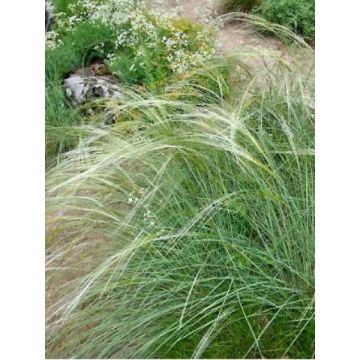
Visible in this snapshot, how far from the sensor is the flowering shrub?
8.84ft

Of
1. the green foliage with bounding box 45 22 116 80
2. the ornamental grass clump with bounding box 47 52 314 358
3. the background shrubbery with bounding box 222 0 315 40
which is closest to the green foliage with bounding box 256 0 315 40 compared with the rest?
the background shrubbery with bounding box 222 0 315 40

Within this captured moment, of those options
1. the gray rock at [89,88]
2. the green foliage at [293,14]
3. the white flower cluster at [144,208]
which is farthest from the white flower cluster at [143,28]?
the white flower cluster at [144,208]

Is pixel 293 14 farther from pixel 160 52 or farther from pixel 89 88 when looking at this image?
pixel 89 88

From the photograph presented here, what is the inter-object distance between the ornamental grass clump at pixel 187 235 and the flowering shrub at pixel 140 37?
0.48 feet

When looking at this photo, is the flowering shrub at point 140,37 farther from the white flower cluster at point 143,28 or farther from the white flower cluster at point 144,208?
the white flower cluster at point 144,208

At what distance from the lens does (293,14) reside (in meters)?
2.63

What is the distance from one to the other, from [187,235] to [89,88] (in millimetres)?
724

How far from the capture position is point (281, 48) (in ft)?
8.92

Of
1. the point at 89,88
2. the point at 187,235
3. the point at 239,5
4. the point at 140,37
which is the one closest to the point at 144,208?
the point at 187,235

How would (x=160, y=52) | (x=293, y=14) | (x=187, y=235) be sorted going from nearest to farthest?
(x=187, y=235) → (x=293, y=14) → (x=160, y=52)
